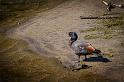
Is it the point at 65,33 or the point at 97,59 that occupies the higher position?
the point at 65,33

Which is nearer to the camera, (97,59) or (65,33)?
(97,59)

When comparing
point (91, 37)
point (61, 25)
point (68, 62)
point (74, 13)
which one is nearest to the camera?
point (68, 62)

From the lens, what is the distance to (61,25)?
30391 mm

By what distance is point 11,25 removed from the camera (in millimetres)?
32250

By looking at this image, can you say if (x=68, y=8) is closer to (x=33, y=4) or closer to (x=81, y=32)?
(x=33, y=4)

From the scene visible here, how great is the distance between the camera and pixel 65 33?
92.9 ft

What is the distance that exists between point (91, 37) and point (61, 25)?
178 inches

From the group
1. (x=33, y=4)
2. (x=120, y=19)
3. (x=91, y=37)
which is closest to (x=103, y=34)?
(x=91, y=37)

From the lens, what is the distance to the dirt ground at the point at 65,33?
73.5ft

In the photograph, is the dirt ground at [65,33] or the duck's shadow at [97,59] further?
the duck's shadow at [97,59]

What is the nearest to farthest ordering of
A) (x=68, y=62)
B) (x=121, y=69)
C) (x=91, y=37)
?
(x=121, y=69)
(x=68, y=62)
(x=91, y=37)

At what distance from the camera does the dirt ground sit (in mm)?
22409

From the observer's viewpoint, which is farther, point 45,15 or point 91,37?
point 45,15

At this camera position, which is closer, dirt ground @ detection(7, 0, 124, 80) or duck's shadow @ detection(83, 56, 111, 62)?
dirt ground @ detection(7, 0, 124, 80)
